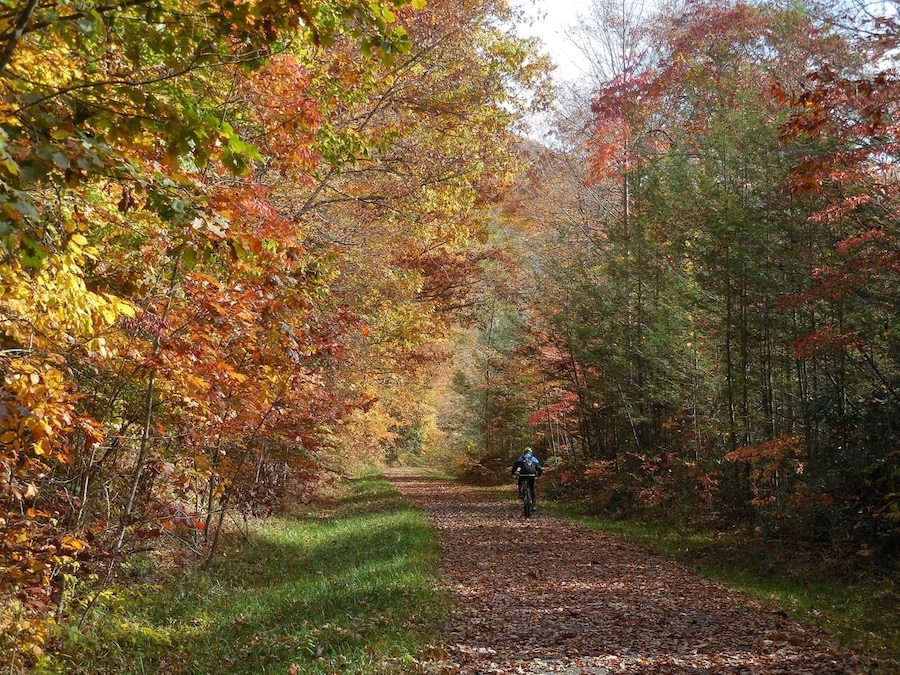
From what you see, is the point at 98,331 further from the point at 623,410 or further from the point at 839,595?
the point at 623,410

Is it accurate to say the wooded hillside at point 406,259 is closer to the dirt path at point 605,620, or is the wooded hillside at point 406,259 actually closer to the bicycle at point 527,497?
the bicycle at point 527,497

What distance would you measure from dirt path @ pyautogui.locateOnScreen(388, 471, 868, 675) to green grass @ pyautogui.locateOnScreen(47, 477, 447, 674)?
564mm

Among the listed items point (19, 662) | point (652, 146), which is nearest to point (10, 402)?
point (19, 662)

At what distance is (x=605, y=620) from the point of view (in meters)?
7.82

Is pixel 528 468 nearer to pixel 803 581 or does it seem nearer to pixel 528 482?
pixel 528 482

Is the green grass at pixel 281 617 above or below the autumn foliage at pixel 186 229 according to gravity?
below

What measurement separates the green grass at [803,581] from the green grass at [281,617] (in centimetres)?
428

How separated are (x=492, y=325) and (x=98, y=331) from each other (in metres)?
29.2

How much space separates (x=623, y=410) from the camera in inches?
749

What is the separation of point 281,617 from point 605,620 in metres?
3.73

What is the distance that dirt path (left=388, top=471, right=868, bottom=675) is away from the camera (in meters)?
6.32

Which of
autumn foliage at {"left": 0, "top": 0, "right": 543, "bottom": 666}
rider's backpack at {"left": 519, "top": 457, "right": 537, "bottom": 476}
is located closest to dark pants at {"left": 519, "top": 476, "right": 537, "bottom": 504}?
rider's backpack at {"left": 519, "top": 457, "right": 537, "bottom": 476}

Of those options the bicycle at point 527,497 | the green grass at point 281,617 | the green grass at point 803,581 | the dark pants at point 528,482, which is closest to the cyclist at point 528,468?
the dark pants at point 528,482

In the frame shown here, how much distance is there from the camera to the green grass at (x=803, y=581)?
24.3 ft
